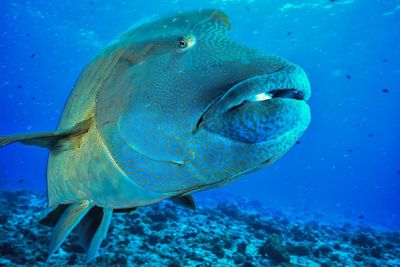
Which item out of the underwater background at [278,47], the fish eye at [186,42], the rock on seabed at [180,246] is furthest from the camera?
the underwater background at [278,47]

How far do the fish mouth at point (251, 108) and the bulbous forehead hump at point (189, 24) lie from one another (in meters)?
0.47

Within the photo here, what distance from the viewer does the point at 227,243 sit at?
8.08 metres

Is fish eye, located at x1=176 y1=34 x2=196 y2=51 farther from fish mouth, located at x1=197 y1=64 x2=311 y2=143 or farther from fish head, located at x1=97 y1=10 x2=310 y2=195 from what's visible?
fish mouth, located at x1=197 y1=64 x2=311 y2=143

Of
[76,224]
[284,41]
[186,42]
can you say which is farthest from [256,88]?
[284,41]

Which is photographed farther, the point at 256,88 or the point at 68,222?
the point at 68,222

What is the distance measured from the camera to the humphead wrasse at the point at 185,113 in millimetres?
1216

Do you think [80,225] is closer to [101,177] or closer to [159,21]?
[101,177]

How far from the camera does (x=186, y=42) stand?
141 cm

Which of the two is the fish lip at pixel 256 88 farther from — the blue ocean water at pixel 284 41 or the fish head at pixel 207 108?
the blue ocean water at pixel 284 41

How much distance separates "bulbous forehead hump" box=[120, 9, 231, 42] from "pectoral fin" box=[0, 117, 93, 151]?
2.21ft

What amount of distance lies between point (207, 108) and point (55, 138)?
1122 mm

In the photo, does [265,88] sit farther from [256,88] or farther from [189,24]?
[189,24]

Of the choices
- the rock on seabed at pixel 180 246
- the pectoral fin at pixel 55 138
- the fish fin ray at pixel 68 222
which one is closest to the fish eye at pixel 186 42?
the pectoral fin at pixel 55 138

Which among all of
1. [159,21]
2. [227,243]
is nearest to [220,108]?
[159,21]
